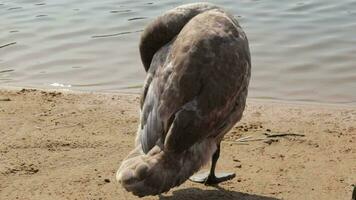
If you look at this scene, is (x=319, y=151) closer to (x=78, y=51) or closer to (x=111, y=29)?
(x=78, y=51)

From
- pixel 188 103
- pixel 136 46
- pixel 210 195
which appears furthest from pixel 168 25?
pixel 136 46

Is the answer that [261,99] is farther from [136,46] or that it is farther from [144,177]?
[144,177]

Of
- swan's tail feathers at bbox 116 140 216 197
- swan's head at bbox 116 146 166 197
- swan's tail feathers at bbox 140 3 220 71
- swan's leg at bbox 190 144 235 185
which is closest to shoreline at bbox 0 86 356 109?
swan's tail feathers at bbox 140 3 220 71

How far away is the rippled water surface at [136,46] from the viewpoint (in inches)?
326

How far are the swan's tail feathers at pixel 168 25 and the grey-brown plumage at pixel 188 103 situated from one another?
379mm

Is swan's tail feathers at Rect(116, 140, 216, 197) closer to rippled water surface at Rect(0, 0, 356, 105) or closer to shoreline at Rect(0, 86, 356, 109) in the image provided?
shoreline at Rect(0, 86, 356, 109)

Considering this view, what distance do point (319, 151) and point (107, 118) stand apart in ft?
7.74

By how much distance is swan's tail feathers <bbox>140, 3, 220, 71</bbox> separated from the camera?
561 cm

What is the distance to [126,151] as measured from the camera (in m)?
5.93

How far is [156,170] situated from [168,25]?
5.89 feet

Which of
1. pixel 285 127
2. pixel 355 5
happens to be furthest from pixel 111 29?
pixel 285 127

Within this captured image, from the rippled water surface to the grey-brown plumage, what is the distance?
9.79ft

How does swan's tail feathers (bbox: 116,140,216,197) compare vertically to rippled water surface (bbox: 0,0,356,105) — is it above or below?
above

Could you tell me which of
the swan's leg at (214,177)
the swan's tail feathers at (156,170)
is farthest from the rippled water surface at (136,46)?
the swan's tail feathers at (156,170)
